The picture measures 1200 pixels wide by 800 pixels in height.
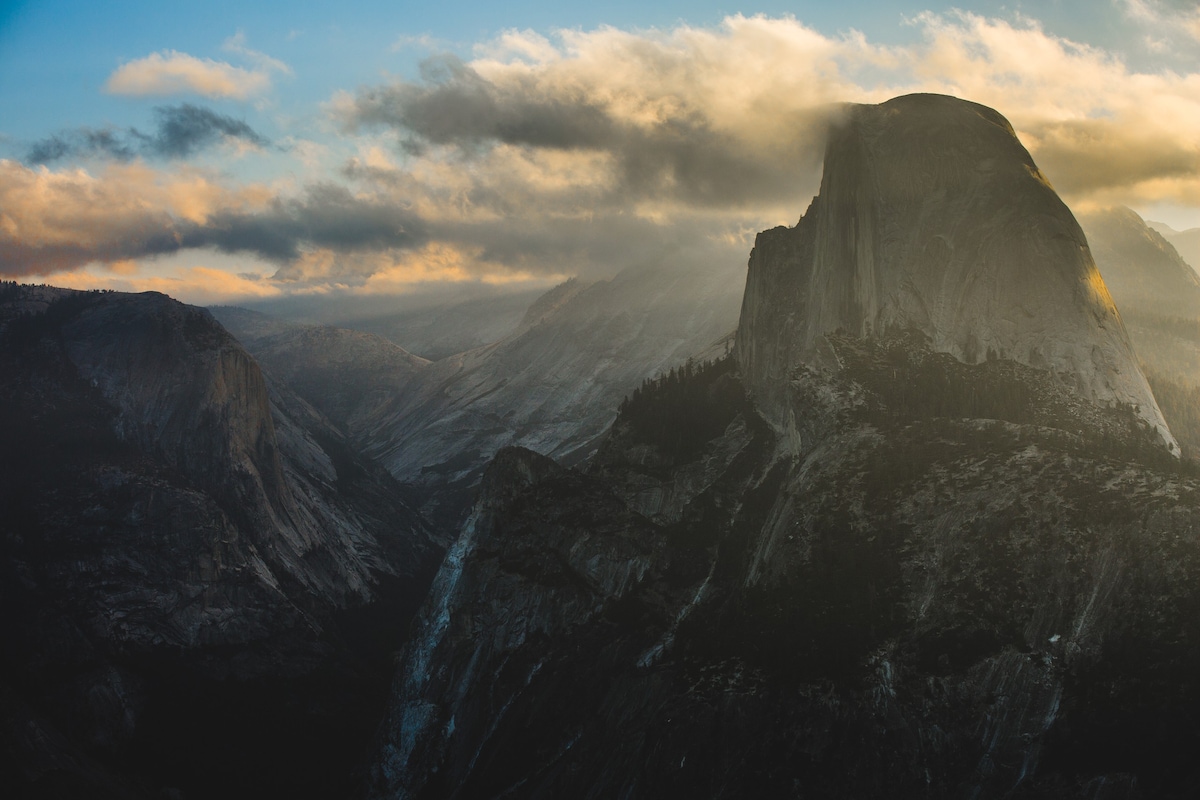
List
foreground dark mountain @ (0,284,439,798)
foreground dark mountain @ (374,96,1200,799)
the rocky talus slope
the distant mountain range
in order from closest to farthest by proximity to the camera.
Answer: the rocky talus slope < foreground dark mountain @ (374,96,1200,799) < the distant mountain range < foreground dark mountain @ (0,284,439,798)

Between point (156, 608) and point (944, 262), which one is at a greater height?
point (944, 262)

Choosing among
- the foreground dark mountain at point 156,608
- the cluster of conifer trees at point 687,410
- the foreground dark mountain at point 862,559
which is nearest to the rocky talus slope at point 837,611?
the foreground dark mountain at point 862,559

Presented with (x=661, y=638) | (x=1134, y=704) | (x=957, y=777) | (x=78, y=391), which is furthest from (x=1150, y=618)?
(x=78, y=391)

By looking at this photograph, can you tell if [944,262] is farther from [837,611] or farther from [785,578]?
[837,611]

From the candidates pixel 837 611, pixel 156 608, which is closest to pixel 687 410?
pixel 837 611

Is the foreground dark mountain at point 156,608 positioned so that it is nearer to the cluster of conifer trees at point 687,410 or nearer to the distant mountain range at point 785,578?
the distant mountain range at point 785,578

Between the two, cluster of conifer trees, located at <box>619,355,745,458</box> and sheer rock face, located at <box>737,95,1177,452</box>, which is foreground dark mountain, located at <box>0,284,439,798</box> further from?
sheer rock face, located at <box>737,95,1177,452</box>

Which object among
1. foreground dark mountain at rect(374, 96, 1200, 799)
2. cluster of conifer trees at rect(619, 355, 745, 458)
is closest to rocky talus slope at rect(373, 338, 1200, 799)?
foreground dark mountain at rect(374, 96, 1200, 799)
